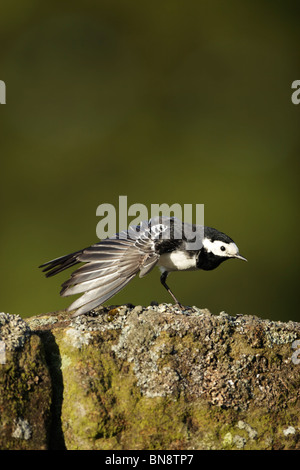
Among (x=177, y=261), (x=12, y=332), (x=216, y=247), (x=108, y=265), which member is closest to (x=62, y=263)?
(x=108, y=265)

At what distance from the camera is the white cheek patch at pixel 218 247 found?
379cm

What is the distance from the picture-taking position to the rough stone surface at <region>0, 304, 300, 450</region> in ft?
6.70

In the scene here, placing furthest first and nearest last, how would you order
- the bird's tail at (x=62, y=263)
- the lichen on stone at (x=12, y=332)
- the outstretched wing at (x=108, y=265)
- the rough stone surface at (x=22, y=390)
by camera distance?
the bird's tail at (x=62, y=263), the outstretched wing at (x=108, y=265), the lichen on stone at (x=12, y=332), the rough stone surface at (x=22, y=390)

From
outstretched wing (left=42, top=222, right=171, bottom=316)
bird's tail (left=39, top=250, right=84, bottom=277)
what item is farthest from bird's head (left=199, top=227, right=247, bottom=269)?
bird's tail (left=39, top=250, right=84, bottom=277)

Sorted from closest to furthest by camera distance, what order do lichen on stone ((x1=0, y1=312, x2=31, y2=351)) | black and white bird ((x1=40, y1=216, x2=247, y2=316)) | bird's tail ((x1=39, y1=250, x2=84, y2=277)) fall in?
lichen on stone ((x1=0, y1=312, x2=31, y2=351)) → black and white bird ((x1=40, y1=216, x2=247, y2=316)) → bird's tail ((x1=39, y1=250, x2=84, y2=277))

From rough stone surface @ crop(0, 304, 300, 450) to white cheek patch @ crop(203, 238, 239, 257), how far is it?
1.37m

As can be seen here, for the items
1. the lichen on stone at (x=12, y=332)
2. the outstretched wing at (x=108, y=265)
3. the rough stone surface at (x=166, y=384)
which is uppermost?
the outstretched wing at (x=108, y=265)

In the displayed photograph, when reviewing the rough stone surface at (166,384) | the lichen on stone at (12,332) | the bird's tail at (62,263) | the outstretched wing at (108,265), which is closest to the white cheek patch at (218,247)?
the outstretched wing at (108,265)

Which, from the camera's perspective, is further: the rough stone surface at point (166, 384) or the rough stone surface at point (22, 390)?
the rough stone surface at point (166, 384)

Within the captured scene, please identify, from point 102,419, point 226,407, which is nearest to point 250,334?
point 226,407

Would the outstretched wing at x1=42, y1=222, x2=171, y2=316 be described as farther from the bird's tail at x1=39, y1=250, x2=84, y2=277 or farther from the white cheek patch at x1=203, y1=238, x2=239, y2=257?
the white cheek patch at x1=203, y1=238, x2=239, y2=257

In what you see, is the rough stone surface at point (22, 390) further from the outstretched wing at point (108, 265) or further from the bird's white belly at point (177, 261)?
the bird's white belly at point (177, 261)

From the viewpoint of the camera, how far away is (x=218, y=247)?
380cm

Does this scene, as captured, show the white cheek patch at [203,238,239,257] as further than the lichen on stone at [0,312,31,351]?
Yes
